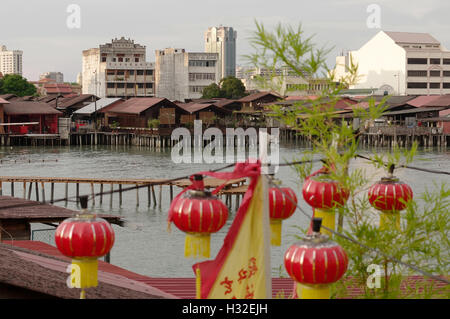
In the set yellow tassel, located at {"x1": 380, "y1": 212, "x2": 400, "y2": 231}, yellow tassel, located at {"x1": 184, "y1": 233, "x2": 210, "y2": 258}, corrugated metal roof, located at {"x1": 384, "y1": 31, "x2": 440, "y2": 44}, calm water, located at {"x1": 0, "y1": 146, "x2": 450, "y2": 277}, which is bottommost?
calm water, located at {"x1": 0, "y1": 146, "x2": 450, "y2": 277}

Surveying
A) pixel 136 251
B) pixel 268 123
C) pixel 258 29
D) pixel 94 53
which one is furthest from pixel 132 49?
pixel 258 29

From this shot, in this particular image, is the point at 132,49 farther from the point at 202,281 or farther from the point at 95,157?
the point at 202,281

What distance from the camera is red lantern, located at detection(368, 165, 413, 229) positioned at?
5.71m

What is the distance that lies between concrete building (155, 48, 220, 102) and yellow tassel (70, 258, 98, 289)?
7172 cm

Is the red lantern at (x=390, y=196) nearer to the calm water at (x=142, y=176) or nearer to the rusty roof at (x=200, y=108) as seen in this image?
the calm water at (x=142, y=176)

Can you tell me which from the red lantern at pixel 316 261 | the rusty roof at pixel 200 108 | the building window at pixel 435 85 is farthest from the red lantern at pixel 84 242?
the building window at pixel 435 85

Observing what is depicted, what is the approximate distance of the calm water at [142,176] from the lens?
17.9 m

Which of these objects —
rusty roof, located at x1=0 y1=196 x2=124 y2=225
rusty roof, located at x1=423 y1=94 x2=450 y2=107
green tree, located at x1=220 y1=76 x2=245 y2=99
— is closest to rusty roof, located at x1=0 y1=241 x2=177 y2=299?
rusty roof, located at x1=0 y1=196 x2=124 y2=225

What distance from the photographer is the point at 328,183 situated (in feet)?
18.0

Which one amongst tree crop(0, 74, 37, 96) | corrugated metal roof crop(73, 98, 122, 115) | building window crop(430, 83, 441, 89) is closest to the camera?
corrugated metal roof crop(73, 98, 122, 115)

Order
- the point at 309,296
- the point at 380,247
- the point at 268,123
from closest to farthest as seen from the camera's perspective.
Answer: the point at 309,296 → the point at 380,247 → the point at 268,123

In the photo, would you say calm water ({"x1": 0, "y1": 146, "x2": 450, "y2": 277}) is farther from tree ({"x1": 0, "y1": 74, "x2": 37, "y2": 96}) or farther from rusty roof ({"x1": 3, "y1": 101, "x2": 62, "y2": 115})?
tree ({"x1": 0, "y1": 74, "x2": 37, "y2": 96})

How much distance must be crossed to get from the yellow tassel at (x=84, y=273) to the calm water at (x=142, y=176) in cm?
194

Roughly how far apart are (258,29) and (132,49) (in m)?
75.4
